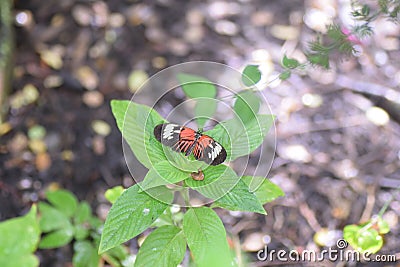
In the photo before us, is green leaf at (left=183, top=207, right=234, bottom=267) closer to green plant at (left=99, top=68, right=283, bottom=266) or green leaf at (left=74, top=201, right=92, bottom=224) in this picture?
green plant at (left=99, top=68, right=283, bottom=266)

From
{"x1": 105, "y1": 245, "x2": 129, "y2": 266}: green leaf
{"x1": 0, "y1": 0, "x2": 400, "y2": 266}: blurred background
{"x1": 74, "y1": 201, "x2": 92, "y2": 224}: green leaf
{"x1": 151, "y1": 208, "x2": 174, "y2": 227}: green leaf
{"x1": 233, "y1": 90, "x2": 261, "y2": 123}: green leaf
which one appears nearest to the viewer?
{"x1": 233, "y1": 90, "x2": 261, "y2": 123}: green leaf

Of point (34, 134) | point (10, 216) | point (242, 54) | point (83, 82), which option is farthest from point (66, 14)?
point (10, 216)

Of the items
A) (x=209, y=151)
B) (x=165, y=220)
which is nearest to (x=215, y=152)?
(x=209, y=151)

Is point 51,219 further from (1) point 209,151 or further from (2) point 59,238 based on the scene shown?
(1) point 209,151

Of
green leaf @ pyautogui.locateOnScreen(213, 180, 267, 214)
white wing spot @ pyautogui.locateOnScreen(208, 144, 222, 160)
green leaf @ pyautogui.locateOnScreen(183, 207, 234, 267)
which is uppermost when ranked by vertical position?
white wing spot @ pyautogui.locateOnScreen(208, 144, 222, 160)

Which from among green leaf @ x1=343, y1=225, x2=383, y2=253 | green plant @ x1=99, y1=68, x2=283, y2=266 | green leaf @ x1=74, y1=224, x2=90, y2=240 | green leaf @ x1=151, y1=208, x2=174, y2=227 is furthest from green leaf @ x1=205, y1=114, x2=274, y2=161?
green leaf @ x1=74, y1=224, x2=90, y2=240

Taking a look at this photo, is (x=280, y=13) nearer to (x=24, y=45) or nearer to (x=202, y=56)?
(x=202, y=56)
